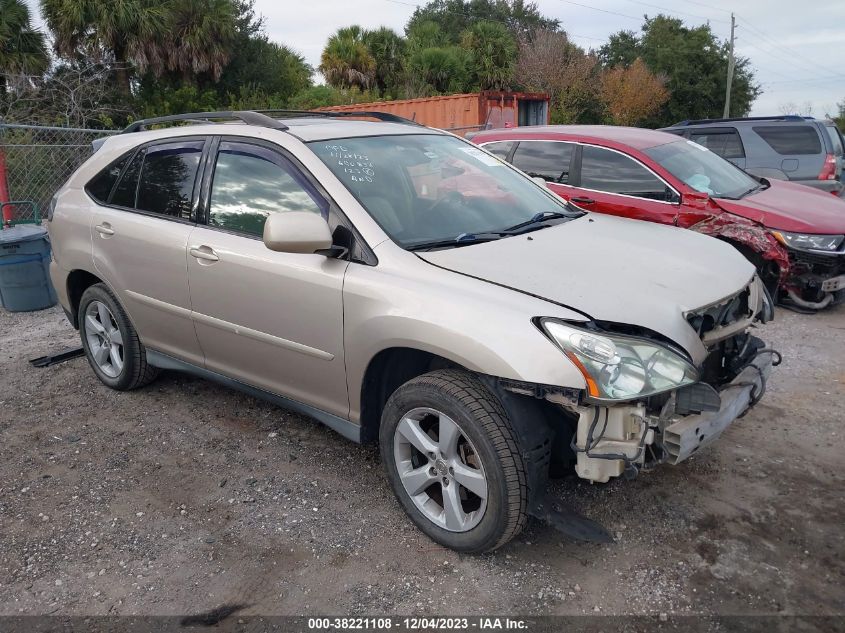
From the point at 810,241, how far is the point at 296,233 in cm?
486

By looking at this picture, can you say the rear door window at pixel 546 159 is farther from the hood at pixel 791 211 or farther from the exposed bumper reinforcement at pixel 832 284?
the exposed bumper reinforcement at pixel 832 284

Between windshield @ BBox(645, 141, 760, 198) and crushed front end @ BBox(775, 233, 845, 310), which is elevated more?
windshield @ BBox(645, 141, 760, 198)

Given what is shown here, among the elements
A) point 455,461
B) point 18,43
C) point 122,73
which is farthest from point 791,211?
point 122,73

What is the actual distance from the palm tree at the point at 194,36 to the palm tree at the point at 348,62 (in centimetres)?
759

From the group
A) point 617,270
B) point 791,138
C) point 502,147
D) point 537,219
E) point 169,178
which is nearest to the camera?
point 617,270

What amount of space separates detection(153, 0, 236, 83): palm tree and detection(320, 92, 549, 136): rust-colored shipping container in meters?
6.84

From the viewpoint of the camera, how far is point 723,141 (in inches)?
406

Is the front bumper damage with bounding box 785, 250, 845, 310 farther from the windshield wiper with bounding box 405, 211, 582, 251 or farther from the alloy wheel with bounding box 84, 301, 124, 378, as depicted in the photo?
the alloy wheel with bounding box 84, 301, 124, 378

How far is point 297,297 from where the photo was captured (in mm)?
3316

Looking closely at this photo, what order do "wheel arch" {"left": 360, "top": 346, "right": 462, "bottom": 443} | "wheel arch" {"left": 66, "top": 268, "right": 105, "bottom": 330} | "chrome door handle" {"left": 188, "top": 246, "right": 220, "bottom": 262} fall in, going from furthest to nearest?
1. "wheel arch" {"left": 66, "top": 268, "right": 105, "bottom": 330}
2. "chrome door handle" {"left": 188, "top": 246, "right": 220, "bottom": 262}
3. "wheel arch" {"left": 360, "top": 346, "right": 462, "bottom": 443}

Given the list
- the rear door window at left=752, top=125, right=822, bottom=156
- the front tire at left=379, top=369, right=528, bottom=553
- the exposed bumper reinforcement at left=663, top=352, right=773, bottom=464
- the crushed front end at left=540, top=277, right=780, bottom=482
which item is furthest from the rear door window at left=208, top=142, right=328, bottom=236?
the rear door window at left=752, top=125, right=822, bottom=156

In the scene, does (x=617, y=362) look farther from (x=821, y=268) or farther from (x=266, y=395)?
(x=821, y=268)

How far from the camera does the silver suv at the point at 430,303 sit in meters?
2.65

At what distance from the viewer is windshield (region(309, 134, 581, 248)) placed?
130 inches
